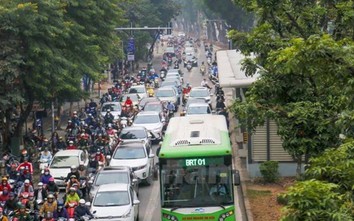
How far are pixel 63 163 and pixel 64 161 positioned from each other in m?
0.11

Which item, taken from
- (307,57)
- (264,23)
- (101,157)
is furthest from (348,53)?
(101,157)

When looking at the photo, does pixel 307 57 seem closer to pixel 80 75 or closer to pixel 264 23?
pixel 264 23

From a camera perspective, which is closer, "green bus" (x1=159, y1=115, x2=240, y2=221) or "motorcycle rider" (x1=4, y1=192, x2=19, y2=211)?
"green bus" (x1=159, y1=115, x2=240, y2=221)

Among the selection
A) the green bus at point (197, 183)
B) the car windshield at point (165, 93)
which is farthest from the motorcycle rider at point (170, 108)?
the green bus at point (197, 183)

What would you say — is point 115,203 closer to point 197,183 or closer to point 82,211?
point 82,211

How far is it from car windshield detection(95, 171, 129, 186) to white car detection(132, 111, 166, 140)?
11761mm

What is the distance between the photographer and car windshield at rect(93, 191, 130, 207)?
20.6 meters

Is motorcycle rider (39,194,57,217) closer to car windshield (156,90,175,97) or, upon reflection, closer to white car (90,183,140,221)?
white car (90,183,140,221)

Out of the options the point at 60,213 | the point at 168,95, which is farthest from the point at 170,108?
the point at 60,213

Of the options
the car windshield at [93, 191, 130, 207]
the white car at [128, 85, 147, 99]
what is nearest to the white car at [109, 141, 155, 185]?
the car windshield at [93, 191, 130, 207]

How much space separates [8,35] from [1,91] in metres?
2.05

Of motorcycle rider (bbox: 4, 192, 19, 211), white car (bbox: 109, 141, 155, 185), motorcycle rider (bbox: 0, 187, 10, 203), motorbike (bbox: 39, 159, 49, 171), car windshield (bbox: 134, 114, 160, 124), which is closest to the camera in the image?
motorcycle rider (bbox: 4, 192, 19, 211)

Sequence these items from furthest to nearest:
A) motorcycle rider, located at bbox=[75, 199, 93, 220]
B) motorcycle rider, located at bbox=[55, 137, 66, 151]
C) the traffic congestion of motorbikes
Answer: motorcycle rider, located at bbox=[55, 137, 66, 151], the traffic congestion of motorbikes, motorcycle rider, located at bbox=[75, 199, 93, 220]

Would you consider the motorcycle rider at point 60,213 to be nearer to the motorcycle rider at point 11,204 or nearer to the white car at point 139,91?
the motorcycle rider at point 11,204
